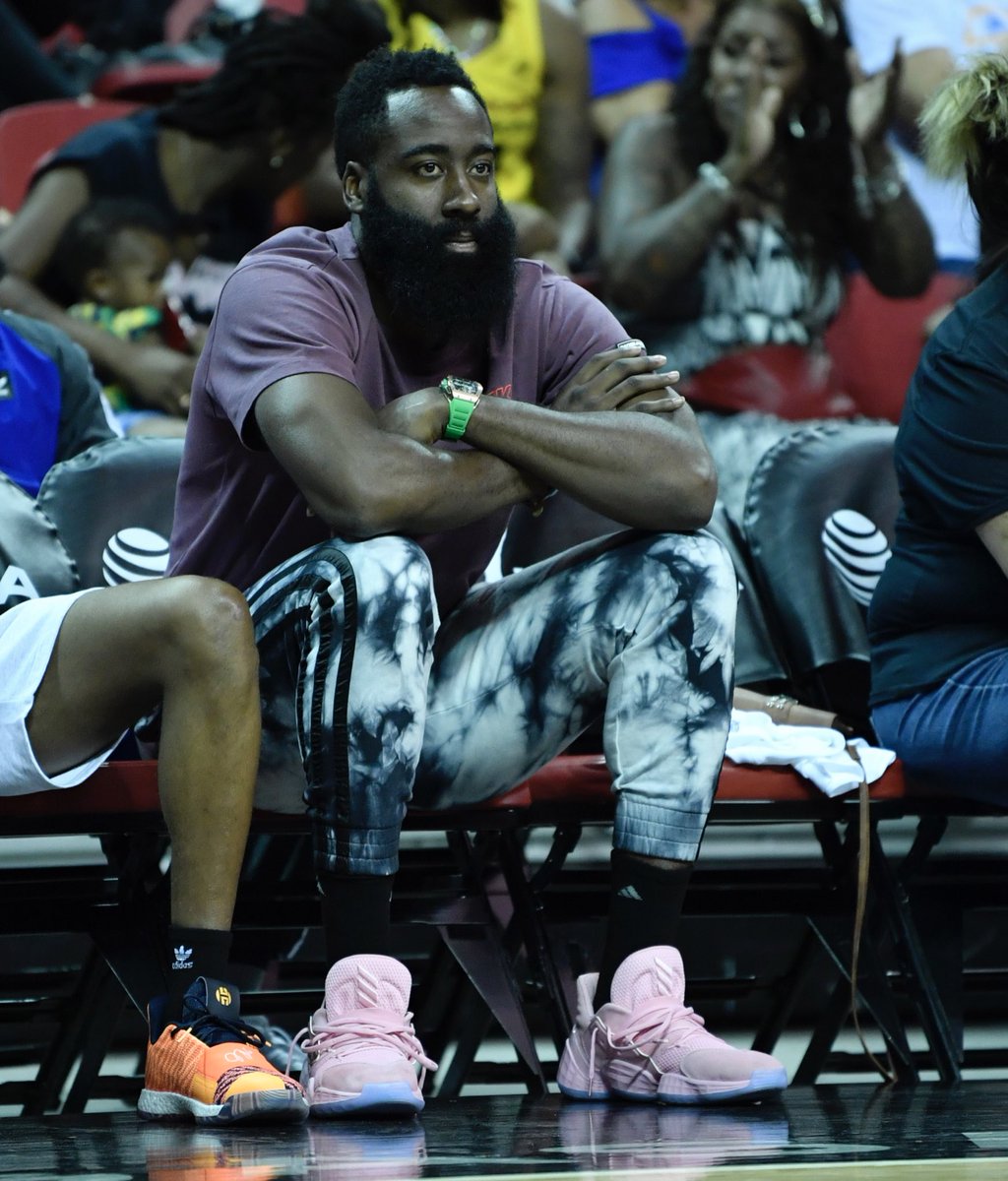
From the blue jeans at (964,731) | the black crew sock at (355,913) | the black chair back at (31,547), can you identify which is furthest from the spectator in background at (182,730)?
the blue jeans at (964,731)

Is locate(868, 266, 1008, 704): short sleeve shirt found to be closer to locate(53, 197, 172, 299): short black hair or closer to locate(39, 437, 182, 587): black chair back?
locate(39, 437, 182, 587): black chair back

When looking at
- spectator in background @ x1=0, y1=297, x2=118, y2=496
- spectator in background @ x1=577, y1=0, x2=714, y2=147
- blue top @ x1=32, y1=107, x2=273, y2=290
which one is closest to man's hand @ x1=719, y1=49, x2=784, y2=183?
spectator in background @ x1=577, y1=0, x2=714, y2=147

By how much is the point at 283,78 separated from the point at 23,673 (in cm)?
240

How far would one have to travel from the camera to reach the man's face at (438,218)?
2246mm

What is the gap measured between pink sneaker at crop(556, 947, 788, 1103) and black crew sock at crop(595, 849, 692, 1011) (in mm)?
16

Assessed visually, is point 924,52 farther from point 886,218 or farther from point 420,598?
point 420,598

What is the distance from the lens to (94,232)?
378cm

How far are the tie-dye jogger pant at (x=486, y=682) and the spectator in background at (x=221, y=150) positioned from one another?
6.32ft

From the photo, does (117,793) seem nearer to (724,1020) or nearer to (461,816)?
(461,816)

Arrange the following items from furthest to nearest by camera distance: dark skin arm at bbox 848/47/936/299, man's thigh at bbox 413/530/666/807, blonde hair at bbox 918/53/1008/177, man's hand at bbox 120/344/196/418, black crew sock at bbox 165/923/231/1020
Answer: dark skin arm at bbox 848/47/936/299 → man's hand at bbox 120/344/196/418 → blonde hair at bbox 918/53/1008/177 → man's thigh at bbox 413/530/666/807 → black crew sock at bbox 165/923/231/1020

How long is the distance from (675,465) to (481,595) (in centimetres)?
33

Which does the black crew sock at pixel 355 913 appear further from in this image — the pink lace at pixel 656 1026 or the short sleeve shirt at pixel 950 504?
the short sleeve shirt at pixel 950 504

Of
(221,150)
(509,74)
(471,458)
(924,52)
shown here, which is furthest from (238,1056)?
(924,52)

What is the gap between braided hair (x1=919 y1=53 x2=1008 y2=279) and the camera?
2.46 metres
